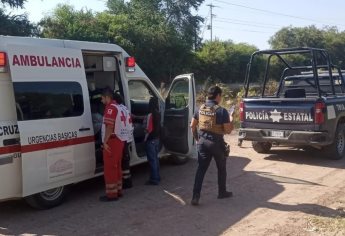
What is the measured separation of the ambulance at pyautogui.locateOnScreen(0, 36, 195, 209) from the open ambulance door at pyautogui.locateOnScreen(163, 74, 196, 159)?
88cm

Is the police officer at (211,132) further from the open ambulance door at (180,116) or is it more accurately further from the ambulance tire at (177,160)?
the ambulance tire at (177,160)

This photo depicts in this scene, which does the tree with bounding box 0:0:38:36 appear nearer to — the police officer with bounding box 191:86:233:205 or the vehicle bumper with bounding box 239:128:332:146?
the vehicle bumper with bounding box 239:128:332:146

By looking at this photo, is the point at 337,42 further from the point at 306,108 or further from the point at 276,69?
the point at 306,108

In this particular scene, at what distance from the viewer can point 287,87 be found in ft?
37.5

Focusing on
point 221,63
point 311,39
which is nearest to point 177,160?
point 221,63

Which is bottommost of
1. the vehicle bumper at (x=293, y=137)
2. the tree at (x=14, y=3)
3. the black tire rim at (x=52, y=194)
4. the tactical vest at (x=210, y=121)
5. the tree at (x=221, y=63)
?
the black tire rim at (x=52, y=194)

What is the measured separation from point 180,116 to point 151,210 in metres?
2.45

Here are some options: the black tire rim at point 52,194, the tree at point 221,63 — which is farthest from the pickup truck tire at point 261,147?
the tree at point 221,63

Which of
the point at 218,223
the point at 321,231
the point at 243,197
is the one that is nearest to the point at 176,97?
the point at 243,197

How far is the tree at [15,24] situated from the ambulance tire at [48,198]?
16.8m

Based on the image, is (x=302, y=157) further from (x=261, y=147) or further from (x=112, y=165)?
(x=112, y=165)

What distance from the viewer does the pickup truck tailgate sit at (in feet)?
29.5

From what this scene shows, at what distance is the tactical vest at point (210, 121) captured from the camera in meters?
6.46

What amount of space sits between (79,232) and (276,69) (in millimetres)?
34218
